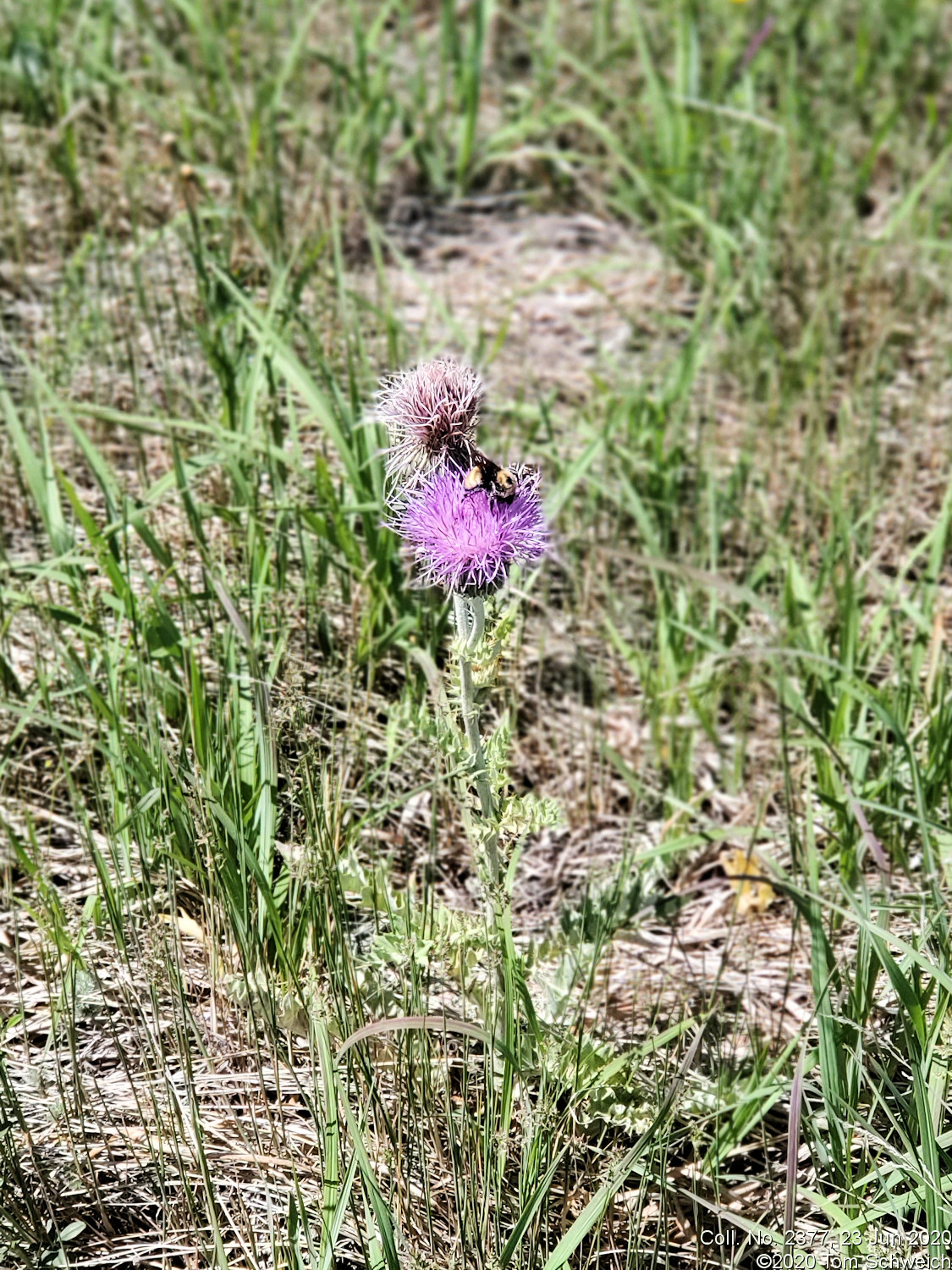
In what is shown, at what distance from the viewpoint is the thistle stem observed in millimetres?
1862

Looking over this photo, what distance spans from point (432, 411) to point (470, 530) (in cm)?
20

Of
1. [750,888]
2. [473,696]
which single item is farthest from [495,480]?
[750,888]

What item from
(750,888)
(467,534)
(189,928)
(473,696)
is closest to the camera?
(467,534)

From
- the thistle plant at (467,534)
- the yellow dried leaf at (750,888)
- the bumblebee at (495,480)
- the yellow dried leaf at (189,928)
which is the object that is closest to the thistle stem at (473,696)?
the thistle plant at (467,534)

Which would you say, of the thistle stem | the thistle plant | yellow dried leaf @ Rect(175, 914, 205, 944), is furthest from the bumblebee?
yellow dried leaf @ Rect(175, 914, 205, 944)

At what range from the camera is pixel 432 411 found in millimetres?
1842

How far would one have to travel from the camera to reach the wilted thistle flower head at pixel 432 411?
1833mm

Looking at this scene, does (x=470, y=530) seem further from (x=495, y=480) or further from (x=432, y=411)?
(x=432, y=411)

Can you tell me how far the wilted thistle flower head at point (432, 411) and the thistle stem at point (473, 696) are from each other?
22cm

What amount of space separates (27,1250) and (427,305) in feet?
9.90

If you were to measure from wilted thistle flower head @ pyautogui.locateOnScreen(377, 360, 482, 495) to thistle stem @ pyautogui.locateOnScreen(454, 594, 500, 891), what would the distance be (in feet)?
0.73

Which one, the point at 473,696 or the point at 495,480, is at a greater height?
the point at 495,480

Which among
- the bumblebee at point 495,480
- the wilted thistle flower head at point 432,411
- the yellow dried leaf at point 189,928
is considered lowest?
the yellow dried leaf at point 189,928

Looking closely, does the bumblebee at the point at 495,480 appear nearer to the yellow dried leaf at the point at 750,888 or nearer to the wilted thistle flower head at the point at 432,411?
the wilted thistle flower head at the point at 432,411
